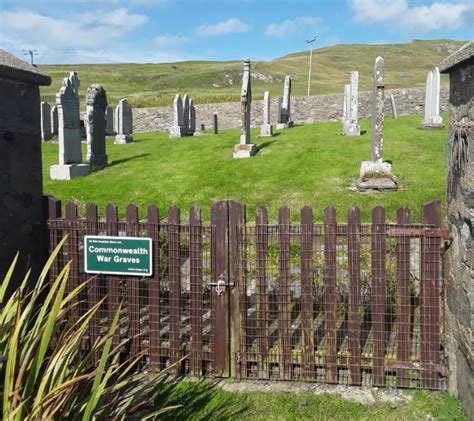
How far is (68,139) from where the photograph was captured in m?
14.5

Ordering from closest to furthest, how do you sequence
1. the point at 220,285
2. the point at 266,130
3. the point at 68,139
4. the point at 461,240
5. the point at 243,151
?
the point at 461,240 < the point at 220,285 < the point at 68,139 < the point at 243,151 < the point at 266,130

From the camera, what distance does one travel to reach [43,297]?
4.90 meters

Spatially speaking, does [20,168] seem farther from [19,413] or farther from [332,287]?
[332,287]

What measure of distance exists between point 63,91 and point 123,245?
11.4 metres

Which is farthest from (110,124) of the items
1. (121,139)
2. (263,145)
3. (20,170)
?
(20,170)

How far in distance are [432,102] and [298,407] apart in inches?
628

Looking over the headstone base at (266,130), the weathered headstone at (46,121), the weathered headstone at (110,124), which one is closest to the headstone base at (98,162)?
the headstone base at (266,130)

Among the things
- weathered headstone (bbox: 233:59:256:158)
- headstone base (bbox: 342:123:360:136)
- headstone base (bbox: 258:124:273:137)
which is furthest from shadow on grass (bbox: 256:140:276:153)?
headstone base (bbox: 342:123:360:136)

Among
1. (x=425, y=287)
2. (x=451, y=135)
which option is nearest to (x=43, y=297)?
(x=425, y=287)

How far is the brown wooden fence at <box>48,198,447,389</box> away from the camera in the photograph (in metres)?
4.20

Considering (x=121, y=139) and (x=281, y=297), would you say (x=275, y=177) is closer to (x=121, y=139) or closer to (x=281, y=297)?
(x=281, y=297)

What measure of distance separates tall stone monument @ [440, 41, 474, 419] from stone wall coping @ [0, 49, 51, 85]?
11.5 feet

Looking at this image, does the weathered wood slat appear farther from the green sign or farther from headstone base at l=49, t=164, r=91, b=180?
headstone base at l=49, t=164, r=91, b=180

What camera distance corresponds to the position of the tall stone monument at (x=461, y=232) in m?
3.49
